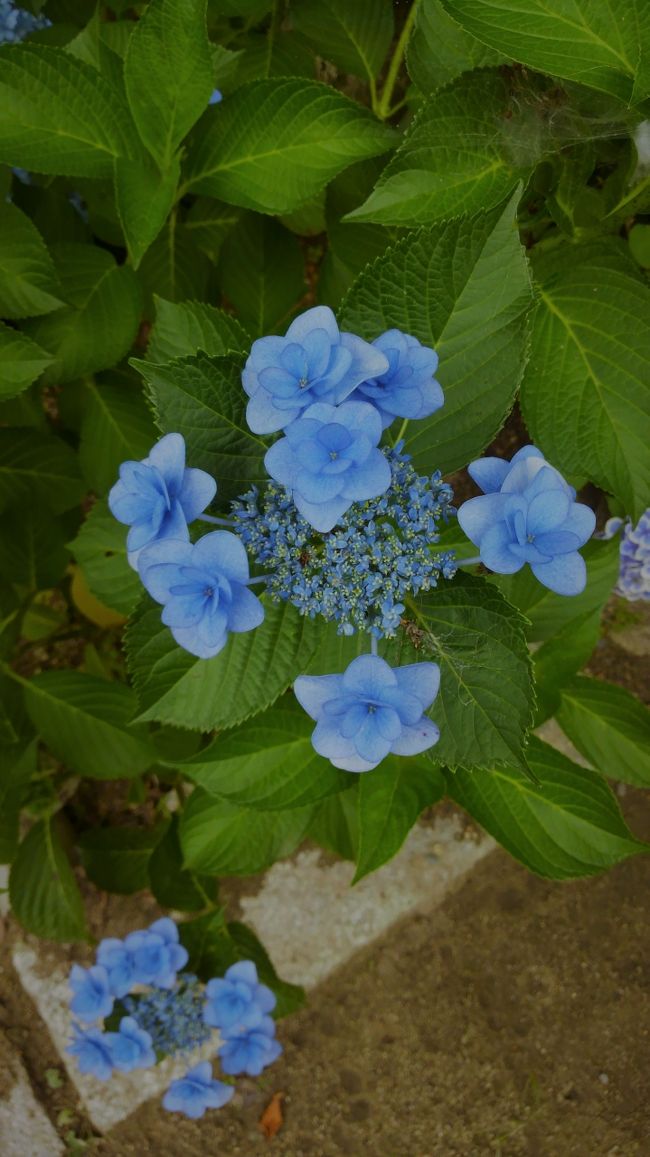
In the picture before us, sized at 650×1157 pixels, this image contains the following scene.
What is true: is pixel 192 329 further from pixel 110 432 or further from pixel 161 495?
pixel 110 432

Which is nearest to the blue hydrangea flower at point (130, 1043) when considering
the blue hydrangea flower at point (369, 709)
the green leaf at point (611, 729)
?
the green leaf at point (611, 729)

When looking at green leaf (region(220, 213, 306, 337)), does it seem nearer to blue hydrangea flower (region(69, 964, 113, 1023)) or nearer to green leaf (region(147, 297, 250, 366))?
green leaf (region(147, 297, 250, 366))


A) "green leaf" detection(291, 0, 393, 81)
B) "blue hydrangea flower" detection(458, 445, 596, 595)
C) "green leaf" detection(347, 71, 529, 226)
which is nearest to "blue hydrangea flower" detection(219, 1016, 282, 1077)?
"blue hydrangea flower" detection(458, 445, 596, 595)

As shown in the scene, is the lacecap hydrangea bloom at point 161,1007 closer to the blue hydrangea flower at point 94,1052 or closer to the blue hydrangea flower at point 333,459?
the blue hydrangea flower at point 94,1052

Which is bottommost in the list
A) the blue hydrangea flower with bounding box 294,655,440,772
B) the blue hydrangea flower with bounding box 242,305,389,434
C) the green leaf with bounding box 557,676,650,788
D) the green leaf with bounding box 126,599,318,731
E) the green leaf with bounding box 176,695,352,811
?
the green leaf with bounding box 557,676,650,788

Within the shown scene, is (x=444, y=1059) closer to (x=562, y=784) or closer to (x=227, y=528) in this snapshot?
(x=562, y=784)

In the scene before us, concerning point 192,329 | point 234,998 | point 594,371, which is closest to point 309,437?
point 192,329

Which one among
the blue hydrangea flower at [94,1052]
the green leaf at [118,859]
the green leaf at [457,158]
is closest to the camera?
the green leaf at [457,158]
